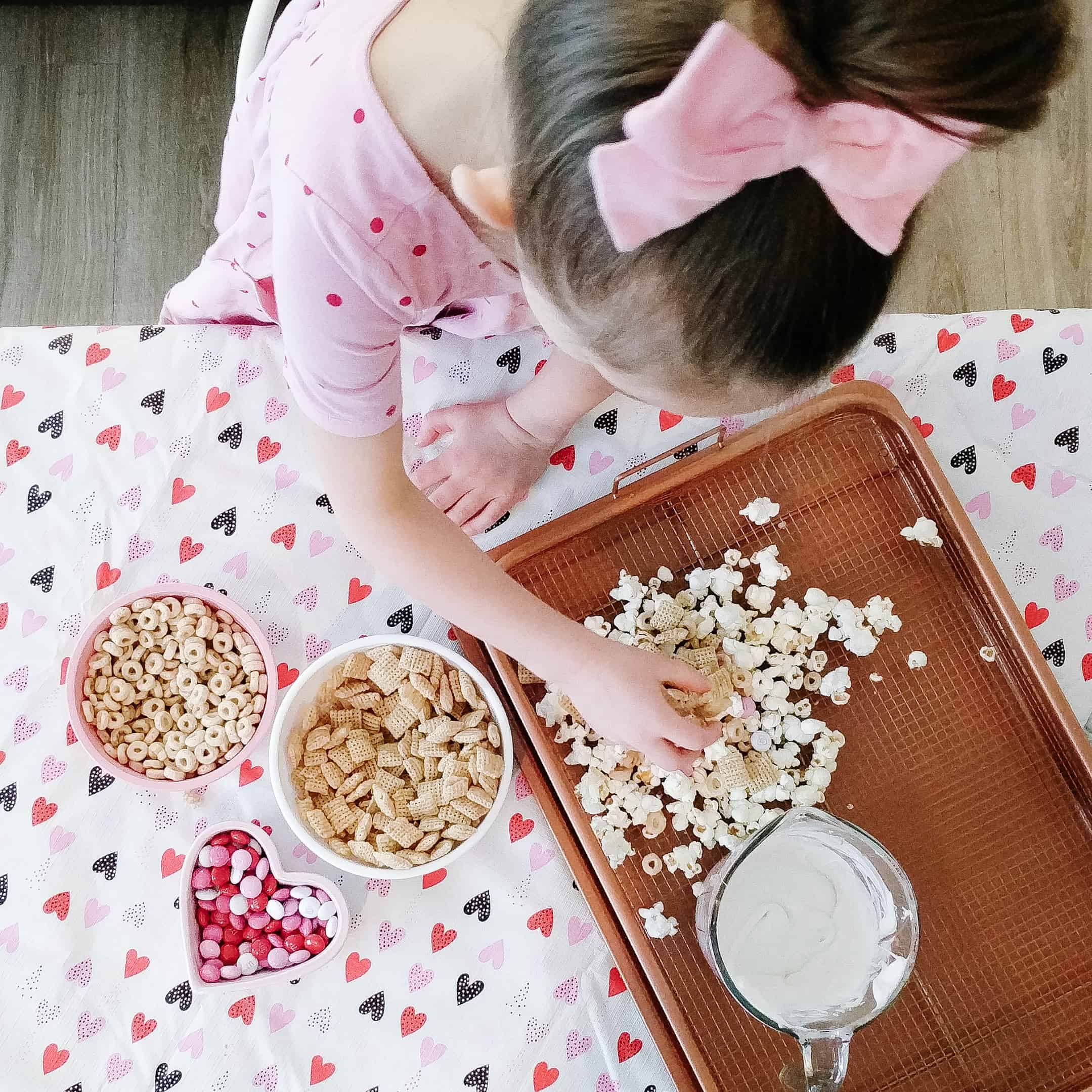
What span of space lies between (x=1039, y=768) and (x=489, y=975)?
0.46m

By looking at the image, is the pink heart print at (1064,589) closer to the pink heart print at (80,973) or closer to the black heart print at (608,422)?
the black heart print at (608,422)

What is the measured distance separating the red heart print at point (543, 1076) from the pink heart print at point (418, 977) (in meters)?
0.11

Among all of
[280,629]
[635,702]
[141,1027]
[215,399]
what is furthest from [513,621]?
[141,1027]

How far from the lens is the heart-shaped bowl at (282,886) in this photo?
73 cm

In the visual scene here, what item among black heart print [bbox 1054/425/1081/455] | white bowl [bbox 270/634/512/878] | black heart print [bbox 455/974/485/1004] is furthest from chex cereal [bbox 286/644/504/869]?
black heart print [bbox 1054/425/1081/455]

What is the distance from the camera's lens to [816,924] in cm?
71

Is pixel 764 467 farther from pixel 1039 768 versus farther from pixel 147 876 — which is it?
pixel 147 876

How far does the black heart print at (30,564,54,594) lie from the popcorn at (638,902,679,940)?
0.54m

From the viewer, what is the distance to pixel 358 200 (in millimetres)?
544

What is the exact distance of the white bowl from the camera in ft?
2.40

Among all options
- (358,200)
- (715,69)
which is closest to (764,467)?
(358,200)

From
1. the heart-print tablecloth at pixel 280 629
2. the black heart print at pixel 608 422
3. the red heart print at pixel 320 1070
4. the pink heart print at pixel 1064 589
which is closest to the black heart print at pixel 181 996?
the heart-print tablecloth at pixel 280 629

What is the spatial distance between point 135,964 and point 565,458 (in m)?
0.53

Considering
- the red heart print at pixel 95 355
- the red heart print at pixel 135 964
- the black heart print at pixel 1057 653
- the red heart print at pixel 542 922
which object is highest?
the red heart print at pixel 95 355
